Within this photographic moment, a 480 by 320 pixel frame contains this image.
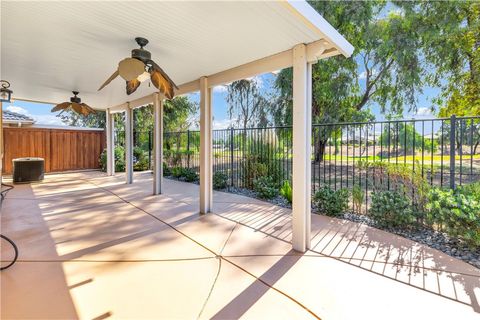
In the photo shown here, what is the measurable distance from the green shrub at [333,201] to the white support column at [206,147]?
1.98 m

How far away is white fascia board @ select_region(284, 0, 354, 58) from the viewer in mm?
1996

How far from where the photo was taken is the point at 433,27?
6160 millimetres

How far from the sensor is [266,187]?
525 centimetres

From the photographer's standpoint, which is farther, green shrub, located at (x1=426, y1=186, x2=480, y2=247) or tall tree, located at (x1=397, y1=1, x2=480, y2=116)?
tall tree, located at (x1=397, y1=1, x2=480, y2=116)

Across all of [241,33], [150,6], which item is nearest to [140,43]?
[150,6]

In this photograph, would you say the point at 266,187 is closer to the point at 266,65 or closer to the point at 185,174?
the point at 266,65

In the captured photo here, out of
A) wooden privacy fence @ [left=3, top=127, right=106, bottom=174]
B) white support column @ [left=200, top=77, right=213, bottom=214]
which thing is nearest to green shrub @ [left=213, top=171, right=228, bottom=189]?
white support column @ [left=200, top=77, right=213, bottom=214]

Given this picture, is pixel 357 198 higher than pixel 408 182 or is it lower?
lower

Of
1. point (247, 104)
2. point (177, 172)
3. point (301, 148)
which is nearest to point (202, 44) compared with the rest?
point (301, 148)

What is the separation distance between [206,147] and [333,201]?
7.79 ft

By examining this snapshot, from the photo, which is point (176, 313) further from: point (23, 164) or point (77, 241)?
point (23, 164)

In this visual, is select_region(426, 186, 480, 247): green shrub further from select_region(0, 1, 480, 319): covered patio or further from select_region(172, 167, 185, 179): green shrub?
select_region(172, 167, 185, 179): green shrub

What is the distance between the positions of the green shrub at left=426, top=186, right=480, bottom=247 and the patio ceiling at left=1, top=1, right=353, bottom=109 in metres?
2.12

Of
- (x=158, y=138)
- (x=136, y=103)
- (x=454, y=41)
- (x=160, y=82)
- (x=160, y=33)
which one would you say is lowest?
(x=158, y=138)
